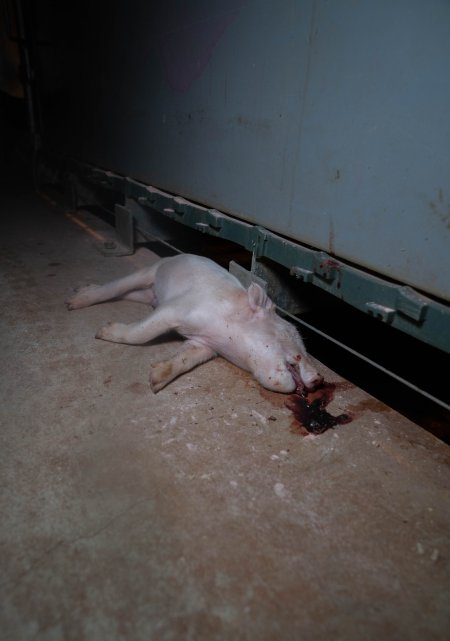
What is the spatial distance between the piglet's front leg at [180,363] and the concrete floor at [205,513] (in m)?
0.07

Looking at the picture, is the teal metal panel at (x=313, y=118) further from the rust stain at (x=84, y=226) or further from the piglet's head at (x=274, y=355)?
the rust stain at (x=84, y=226)

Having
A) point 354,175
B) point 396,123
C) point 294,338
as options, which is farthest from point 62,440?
point 396,123

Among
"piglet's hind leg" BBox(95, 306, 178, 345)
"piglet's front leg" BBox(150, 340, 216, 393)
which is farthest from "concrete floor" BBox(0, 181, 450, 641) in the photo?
"piglet's hind leg" BBox(95, 306, 178, 345)

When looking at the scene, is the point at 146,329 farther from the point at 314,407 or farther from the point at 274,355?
the point at 314,407

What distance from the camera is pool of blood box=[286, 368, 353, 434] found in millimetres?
2291

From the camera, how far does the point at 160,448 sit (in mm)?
2061

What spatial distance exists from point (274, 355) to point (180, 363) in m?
0.60

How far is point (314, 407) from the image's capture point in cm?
245

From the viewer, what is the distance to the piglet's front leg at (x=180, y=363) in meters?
2.48

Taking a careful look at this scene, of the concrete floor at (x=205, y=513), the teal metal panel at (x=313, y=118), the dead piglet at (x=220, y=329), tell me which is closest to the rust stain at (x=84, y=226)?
the teal metal panel at (x=313, y=118)

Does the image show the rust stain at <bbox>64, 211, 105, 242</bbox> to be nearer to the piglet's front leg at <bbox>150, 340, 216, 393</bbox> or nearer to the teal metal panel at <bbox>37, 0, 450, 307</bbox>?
the teal metal panel at <bbox>37, 0, 450, 307</bbox>

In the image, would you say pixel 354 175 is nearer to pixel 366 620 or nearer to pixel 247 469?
pixel 247 469

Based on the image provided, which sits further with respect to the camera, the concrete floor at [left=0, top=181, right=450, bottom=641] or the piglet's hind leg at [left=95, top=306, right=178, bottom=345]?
Answer: the piglet's hind leg at [left=95, top=306, right=178, bottom=345]

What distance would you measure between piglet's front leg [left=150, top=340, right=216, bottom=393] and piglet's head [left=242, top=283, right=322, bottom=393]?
0.34 meters
